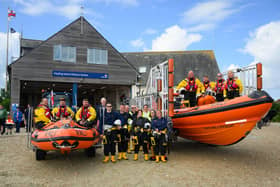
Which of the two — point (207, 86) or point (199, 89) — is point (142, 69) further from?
point (199, 89)

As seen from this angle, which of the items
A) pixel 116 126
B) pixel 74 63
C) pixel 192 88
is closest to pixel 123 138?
pixel 116 126

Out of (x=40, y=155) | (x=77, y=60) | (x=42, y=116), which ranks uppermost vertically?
(x=77, y=60)

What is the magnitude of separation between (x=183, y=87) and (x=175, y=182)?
2.85 m

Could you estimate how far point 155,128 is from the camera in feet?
17.4

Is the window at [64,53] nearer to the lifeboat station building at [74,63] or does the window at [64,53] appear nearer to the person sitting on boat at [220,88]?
the lifeboat station building at [74,63]

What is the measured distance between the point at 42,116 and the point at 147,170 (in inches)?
110

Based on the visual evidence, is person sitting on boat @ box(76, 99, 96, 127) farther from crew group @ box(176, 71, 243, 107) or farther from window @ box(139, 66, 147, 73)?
window @ box(139, 66, 147, 73)

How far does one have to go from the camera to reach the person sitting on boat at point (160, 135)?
5.23 metres

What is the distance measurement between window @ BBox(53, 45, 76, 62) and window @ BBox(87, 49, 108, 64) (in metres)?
1.05

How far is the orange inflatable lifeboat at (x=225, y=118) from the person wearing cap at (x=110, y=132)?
1500mm

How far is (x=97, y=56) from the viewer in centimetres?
1630

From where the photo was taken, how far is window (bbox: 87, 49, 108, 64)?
16.0 m

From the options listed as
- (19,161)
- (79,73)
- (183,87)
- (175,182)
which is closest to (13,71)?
(79,73)

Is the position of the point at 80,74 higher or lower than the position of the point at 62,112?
higher
